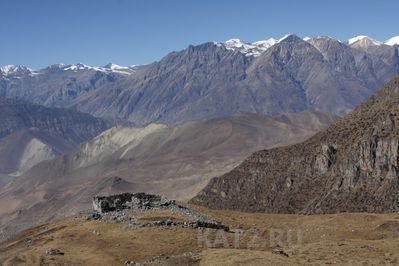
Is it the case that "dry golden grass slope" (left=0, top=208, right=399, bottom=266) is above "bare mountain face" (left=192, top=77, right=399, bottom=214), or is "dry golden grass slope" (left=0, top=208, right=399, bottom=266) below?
below

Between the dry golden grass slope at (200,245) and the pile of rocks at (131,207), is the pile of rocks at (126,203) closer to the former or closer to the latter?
the pile of rocks at (131,207)

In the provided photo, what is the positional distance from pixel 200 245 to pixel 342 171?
117 m

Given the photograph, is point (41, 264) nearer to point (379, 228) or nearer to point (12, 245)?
point (12, 245)

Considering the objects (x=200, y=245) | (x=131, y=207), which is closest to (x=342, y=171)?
(x=131, y=207)

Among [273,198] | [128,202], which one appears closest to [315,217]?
[128,202]

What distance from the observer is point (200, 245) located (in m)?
57.8

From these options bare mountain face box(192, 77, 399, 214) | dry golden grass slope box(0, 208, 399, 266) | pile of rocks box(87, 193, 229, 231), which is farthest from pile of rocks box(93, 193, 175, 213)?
bare mountain face box(192, 77, 399, 214)

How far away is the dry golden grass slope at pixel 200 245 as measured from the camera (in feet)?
168

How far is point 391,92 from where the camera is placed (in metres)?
188

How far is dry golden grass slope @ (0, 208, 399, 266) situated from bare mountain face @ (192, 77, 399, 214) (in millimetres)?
73179

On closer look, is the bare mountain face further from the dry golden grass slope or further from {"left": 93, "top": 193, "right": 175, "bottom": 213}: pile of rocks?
{"left": 93, "top": 193, "right": 175, "bottom": 213}: pile of rocks

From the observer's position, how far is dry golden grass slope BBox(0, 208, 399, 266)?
51.2 metres

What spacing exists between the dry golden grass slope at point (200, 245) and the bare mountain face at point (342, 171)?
73179mm

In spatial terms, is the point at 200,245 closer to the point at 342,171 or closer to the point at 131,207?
the point at 131,207
